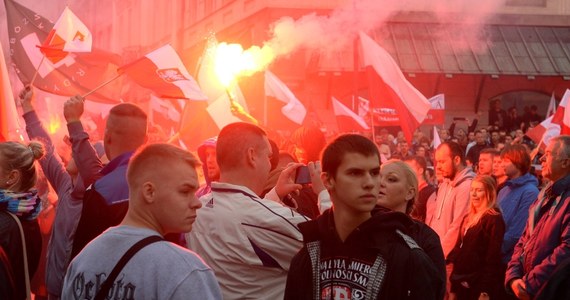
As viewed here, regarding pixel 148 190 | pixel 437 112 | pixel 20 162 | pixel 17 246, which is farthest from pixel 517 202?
pixel 437 112

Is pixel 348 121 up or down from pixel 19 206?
up

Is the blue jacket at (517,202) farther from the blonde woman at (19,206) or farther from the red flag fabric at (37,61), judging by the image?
the red flag fabric at (37,61)

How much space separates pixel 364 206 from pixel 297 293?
49 cm

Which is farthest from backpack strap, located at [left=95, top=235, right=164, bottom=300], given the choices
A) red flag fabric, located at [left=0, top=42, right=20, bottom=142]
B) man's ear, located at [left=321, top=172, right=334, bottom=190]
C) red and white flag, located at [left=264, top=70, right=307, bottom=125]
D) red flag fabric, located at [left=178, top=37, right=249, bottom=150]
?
red and white flag, located at [left=264, top=70, right=307, bottom=125]

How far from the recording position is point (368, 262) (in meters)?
3.82

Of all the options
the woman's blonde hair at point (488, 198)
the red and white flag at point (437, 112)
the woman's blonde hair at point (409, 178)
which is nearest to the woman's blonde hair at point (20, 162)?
the woman's blonde hair at point (409, 178)

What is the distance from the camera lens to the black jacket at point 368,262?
375 centimetres

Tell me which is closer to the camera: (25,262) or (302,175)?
(25,262)

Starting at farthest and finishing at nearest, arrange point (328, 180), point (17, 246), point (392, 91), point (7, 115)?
point (392, 91) < point (7, 115) < point (17, 246) < point (328, 180)

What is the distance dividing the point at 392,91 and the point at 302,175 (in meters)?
8.01

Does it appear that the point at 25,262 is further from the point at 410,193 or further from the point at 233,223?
the point at 410,193

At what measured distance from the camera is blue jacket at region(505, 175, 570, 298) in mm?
5868

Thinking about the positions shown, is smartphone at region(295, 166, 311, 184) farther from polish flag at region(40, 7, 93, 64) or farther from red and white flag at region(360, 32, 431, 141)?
red and white flag at region(360, 32, 431, 141)

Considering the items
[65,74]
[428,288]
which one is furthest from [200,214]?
[65,74]
